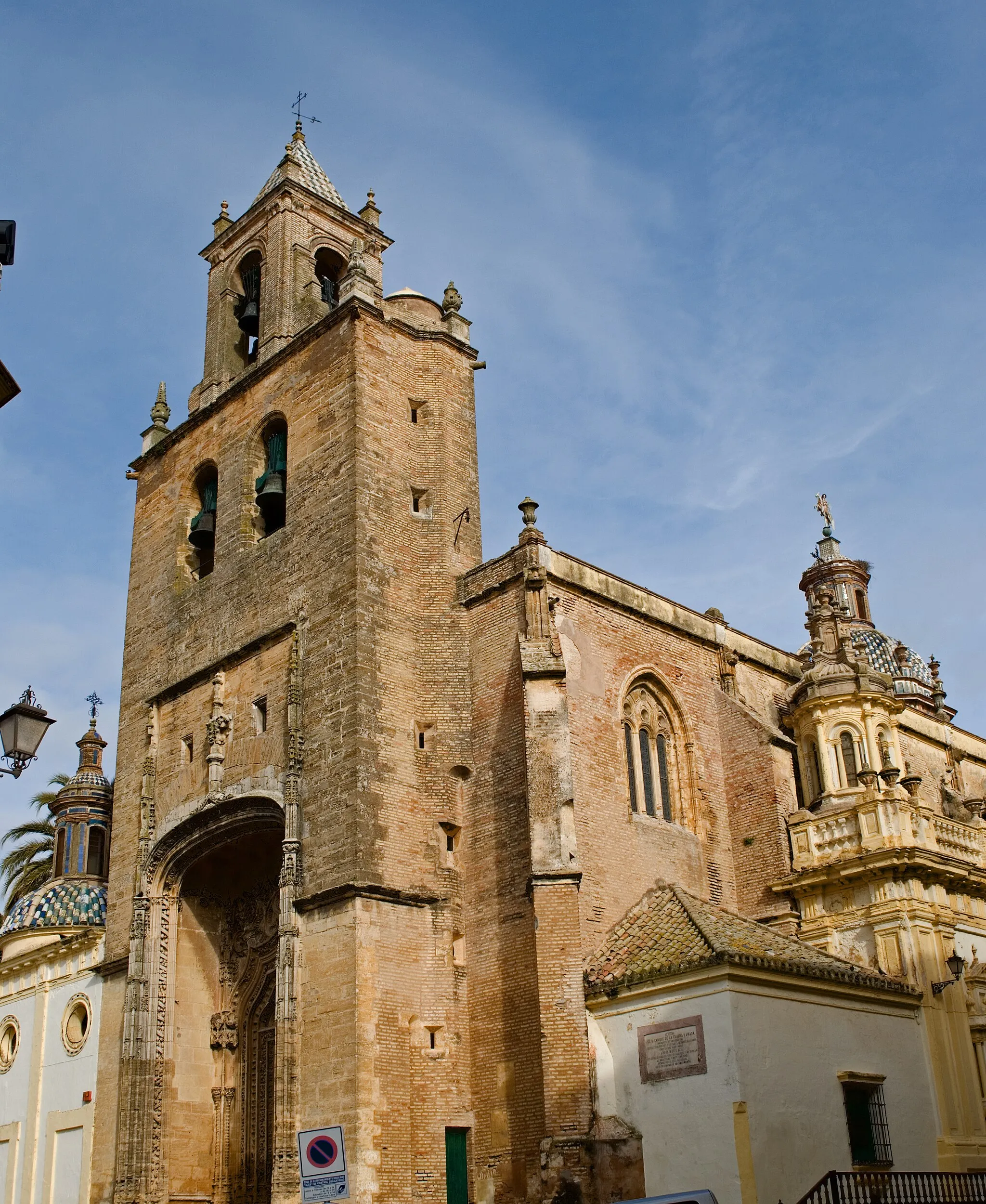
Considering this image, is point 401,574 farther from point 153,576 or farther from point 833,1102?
point 833,1102

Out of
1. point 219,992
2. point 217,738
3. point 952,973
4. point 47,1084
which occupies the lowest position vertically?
point 47,1084

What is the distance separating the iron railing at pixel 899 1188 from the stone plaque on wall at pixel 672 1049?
2089 millimetres

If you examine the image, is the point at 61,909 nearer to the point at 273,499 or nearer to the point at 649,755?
the point at 273,499

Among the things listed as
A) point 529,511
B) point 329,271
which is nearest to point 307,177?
point 329,271

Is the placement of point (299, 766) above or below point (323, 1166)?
above

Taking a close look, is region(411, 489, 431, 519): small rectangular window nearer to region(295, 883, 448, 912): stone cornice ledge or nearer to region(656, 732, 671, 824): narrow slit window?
region(656, 732, 671, 824): narrow slit window

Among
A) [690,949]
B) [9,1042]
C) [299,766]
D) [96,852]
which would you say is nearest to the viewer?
[690,949]

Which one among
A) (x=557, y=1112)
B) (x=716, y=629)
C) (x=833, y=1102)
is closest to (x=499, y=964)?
(x=557, y=1112)

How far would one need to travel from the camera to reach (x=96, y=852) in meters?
32.3

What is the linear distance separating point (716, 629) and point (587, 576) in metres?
4.02

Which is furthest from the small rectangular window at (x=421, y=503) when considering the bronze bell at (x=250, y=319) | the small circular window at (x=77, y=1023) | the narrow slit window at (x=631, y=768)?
the small circular window at (x=77, y=1023)

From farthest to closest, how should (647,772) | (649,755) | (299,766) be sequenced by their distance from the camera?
(649,755) < (647,772) < (299,766)

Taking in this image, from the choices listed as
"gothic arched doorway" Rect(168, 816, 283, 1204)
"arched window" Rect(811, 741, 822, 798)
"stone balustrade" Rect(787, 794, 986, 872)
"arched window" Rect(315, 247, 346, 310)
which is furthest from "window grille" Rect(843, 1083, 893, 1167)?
"arched window" Rect(315, 247, 346, 310)

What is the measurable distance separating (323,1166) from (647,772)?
14.1 metres
